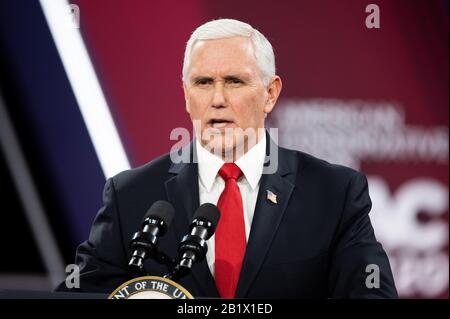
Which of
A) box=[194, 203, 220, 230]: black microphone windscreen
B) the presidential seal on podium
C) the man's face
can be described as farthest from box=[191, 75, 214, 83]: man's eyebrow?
the presidential seal on podium

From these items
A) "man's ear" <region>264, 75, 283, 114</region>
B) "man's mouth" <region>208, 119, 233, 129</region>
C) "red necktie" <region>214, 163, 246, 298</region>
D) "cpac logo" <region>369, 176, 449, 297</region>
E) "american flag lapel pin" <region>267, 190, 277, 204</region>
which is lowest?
"cpac logo" <region>369, 176, 449, 297</region>

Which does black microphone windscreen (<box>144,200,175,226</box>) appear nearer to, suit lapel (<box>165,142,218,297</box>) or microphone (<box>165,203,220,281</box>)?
microphone (<box>165,203,220,281</box>)

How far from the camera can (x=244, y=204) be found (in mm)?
1951

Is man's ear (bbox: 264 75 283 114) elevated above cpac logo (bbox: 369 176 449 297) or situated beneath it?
elevated above

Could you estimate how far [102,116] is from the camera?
3195 mm

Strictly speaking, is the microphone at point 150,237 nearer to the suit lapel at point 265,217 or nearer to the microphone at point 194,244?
the microphone at point 194,244

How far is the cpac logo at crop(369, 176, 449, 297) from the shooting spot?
11.4 feet

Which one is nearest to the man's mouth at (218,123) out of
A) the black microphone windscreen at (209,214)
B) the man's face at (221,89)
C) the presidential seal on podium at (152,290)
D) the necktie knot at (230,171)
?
the man's face at (221,89)

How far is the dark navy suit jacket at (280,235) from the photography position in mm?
1811

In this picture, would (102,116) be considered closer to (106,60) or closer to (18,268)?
(106,60)

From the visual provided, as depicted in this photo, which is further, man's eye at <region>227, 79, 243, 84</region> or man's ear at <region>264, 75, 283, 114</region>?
man's ear at <region>264, 75, 283, 114</region>

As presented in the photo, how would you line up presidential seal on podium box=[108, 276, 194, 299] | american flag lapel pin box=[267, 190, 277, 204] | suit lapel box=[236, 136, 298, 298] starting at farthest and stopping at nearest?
american flag lapel pin box=[267, 190, 277, 204] → suit lapel box=[236, 136, 298, 298] → presidential seal on podium box=[108, 276, 194, 299]

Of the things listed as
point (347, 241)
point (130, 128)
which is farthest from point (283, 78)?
point (347, 241)

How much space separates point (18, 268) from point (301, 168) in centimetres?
163
